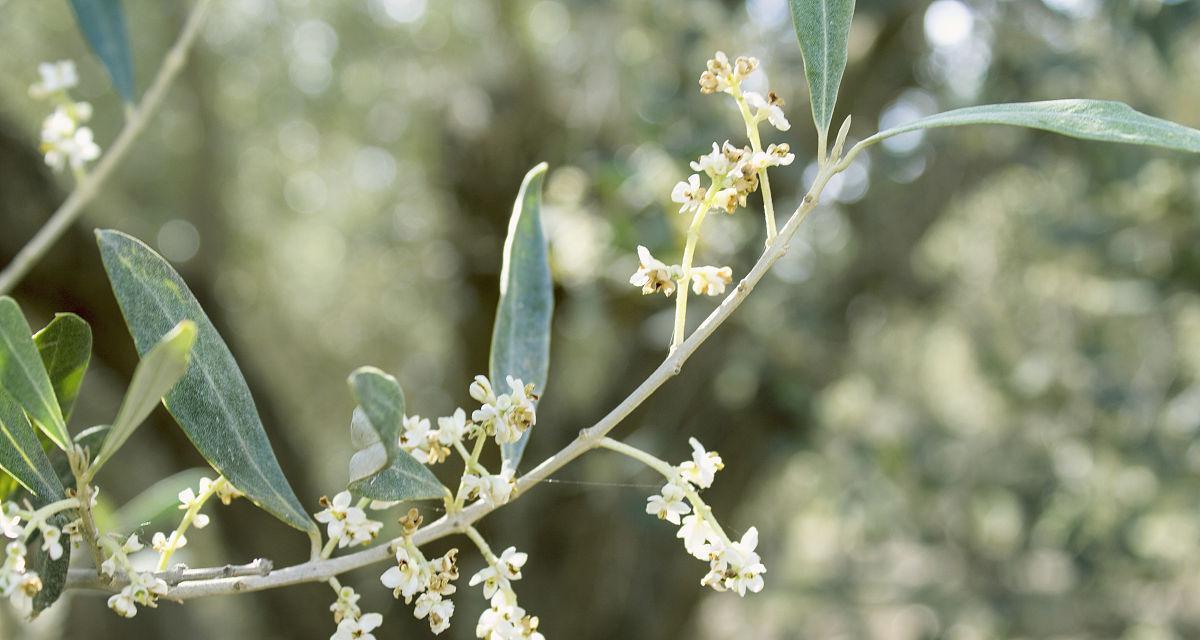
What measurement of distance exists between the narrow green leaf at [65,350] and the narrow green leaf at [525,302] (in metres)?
0.31

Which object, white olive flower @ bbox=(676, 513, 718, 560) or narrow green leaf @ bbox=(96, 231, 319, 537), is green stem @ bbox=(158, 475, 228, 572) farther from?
white olive flower @ bbox=(676, 513, 718, 560)

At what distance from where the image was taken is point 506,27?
13.2 ft

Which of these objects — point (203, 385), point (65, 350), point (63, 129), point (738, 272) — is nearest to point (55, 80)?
point (63, 129)

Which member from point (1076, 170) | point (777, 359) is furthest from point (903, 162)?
point (1076, 170)

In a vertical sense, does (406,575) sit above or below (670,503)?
below

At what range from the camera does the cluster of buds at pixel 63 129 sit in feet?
3.60

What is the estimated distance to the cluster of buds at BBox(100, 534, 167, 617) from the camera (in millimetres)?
593

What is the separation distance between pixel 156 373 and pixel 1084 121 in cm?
56

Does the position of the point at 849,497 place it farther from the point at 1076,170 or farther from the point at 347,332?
the point at 347,332

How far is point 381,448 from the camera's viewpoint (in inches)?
24.1

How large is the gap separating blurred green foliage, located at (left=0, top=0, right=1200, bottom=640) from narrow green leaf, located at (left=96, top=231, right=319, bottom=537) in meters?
0.93

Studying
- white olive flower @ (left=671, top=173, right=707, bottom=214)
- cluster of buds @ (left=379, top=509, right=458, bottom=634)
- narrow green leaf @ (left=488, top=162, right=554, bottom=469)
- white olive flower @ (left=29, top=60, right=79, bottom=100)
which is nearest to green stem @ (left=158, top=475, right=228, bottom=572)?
cluster of buds @ (left=379, top=509, right=458, bottom=634)

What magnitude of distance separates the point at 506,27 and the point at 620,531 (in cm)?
198

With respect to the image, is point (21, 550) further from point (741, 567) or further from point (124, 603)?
point (741, 567)
